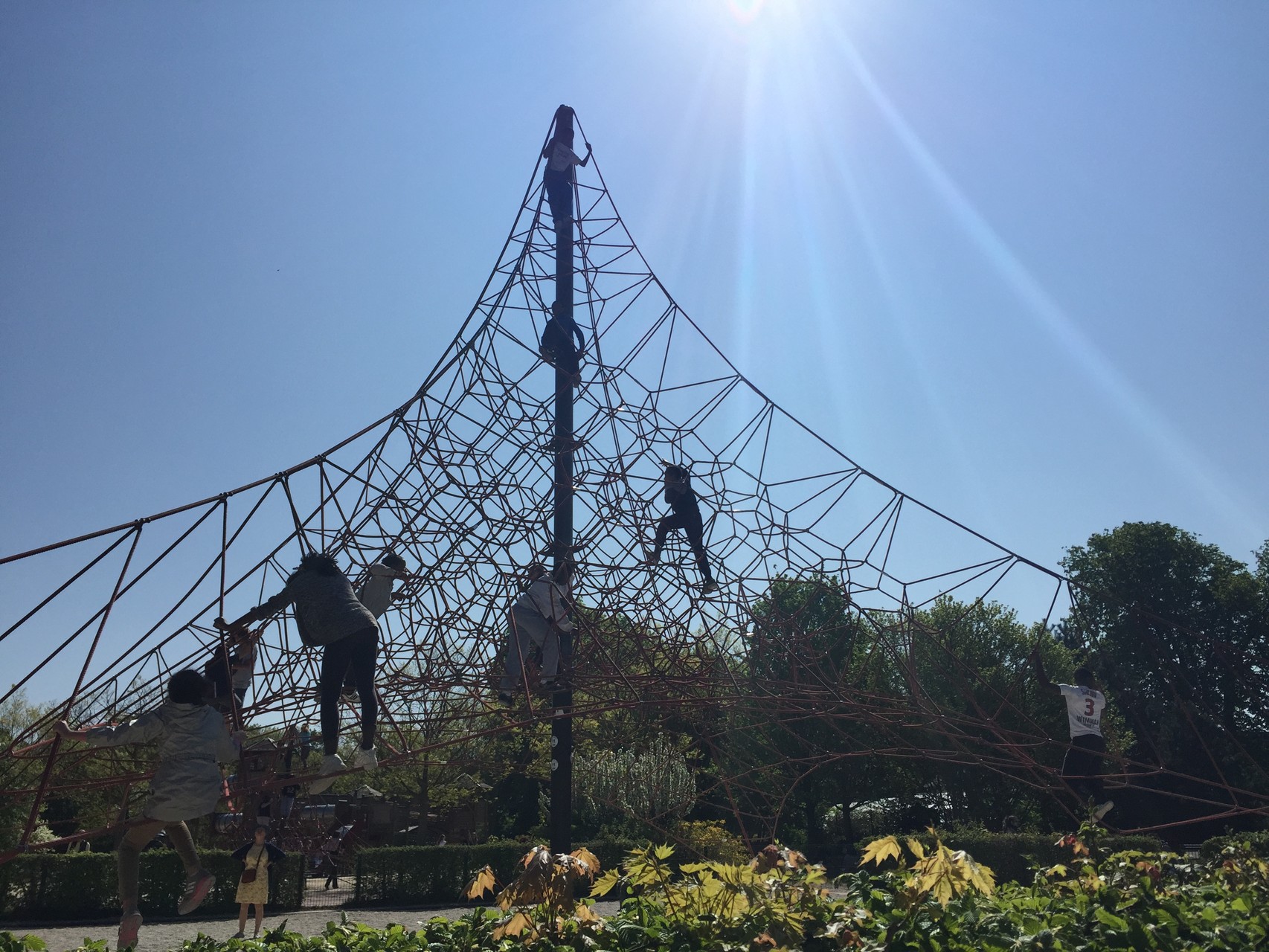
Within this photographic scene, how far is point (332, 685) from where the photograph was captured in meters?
6.57

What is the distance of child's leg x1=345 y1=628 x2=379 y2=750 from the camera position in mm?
6660

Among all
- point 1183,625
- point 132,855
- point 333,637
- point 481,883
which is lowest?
point 481,883

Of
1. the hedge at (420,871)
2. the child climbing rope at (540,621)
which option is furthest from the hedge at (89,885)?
the child climbing rope at (540,621)

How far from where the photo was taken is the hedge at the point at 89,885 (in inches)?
669

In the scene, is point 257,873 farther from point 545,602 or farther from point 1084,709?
point 1084,709

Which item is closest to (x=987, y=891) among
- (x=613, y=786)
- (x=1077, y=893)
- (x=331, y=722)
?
(x=1077, y=893)

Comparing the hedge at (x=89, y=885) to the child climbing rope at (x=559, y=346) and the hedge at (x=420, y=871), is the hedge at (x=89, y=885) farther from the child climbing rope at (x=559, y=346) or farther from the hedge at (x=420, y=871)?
the child climbing rope at (x=559, y=346)

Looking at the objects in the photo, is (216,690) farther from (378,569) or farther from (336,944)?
(336,944)

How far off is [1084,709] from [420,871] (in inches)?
579

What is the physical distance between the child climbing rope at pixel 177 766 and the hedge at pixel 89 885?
1199 cm

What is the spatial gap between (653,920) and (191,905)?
10.8 feet

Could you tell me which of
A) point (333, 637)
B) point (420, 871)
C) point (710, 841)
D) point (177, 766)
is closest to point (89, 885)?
point (420, 871)

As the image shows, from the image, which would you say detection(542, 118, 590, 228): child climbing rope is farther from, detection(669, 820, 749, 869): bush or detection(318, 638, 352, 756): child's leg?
detection(669, 820, 749, 869): bush

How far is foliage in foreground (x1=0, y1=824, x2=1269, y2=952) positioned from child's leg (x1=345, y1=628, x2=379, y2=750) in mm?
1658
